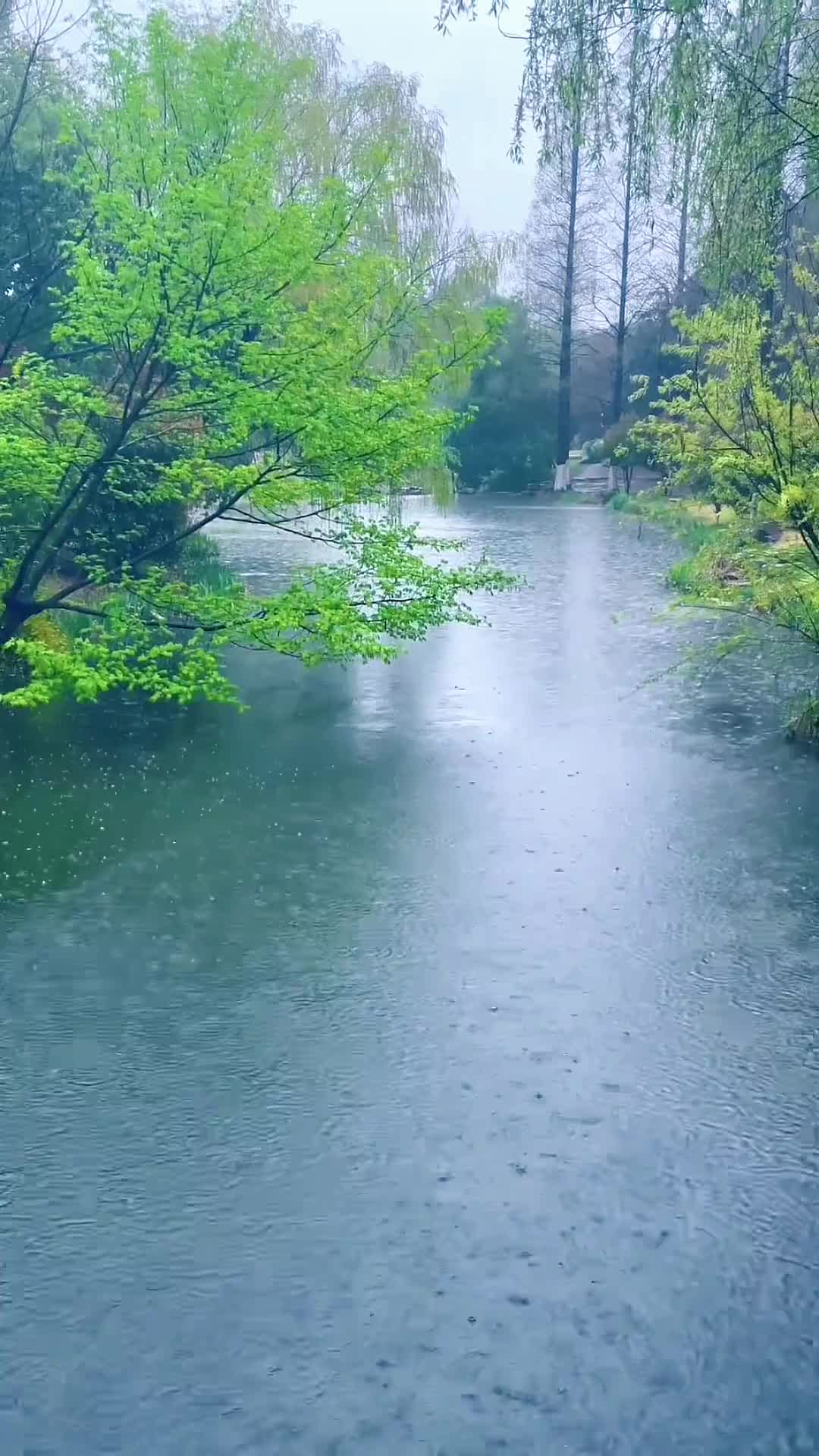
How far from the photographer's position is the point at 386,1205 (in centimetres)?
544

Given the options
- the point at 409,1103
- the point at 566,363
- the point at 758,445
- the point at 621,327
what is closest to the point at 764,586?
the point at 758,445

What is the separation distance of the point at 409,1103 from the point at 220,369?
5791 mm

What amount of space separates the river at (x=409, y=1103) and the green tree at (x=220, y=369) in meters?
1.46

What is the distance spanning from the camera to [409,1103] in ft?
20.5

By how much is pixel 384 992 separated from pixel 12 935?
233cm

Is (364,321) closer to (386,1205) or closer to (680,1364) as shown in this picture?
(386,1205)

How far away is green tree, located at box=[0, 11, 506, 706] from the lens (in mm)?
9359

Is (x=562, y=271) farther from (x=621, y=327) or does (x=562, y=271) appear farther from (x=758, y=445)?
(x=758, y=445)

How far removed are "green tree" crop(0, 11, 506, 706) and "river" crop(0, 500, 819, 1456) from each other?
146 centimetres

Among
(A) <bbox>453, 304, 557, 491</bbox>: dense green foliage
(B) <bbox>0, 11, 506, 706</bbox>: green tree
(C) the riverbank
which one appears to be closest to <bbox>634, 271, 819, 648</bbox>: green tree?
(C) the riverbank

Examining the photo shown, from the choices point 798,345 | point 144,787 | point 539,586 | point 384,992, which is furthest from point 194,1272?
point 539,586

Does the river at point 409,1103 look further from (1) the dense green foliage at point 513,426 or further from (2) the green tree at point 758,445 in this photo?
(1) the dense green foliage at point 513,426

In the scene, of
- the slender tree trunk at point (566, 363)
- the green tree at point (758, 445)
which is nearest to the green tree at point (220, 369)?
the green tree at point (758, 445)

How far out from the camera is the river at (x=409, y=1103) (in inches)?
174
